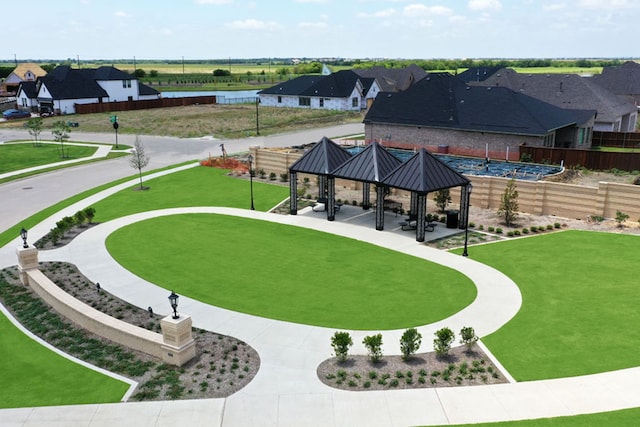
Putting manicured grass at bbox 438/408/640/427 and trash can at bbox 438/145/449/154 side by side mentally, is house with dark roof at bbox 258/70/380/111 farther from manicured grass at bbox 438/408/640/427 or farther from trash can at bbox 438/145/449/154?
manicured grass at bbox 438/408/640/427

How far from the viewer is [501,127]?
4275 centimetres

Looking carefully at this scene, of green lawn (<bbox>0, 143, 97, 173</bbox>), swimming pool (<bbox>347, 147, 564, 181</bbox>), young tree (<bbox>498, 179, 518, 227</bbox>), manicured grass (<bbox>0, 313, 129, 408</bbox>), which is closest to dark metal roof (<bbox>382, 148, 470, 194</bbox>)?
young tree (<bbox>498, 179, 518, 227</bbox>)

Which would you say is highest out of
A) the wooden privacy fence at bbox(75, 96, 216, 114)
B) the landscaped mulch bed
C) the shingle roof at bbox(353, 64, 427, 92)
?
the shingle roof at bbox(353, 64, 427, 92)

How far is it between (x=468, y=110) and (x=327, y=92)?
137ft

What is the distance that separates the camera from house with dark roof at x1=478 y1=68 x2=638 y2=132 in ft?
167

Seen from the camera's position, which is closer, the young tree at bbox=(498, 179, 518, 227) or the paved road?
the young tree at bbox=(498, 179, 518, 227)

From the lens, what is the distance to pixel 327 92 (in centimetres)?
8438

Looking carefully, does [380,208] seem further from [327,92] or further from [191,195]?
[327,92]

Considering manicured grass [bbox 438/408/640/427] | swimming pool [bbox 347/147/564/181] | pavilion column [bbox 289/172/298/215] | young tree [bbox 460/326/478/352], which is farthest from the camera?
swimming pool [bbox 347/147/564/181]

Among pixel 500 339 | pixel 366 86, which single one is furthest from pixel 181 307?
pixel 366 86

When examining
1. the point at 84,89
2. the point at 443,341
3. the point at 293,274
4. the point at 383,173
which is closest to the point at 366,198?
the point at 383,173

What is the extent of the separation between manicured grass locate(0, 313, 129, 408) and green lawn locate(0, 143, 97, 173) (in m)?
32.9

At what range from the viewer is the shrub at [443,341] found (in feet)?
47.4

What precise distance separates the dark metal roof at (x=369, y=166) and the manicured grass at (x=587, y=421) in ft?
51.7
